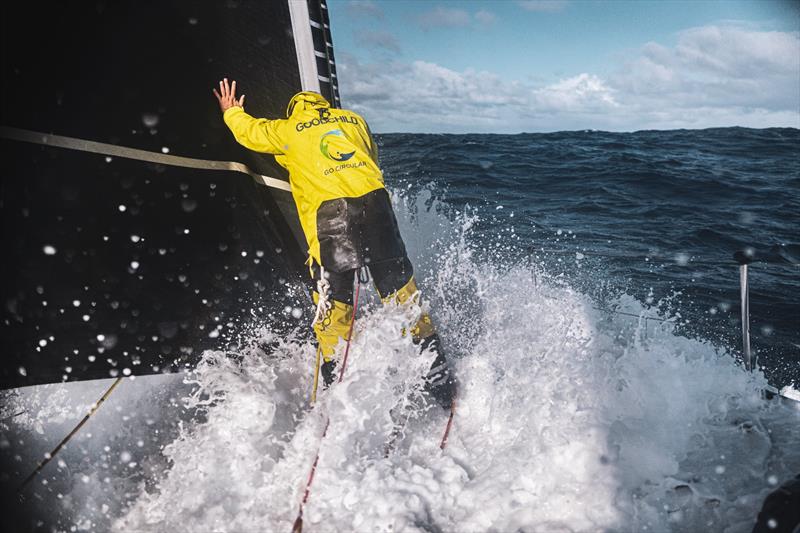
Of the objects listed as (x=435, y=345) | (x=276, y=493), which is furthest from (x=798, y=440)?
(x=276, y=493)

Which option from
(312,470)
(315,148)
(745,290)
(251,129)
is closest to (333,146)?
(315,148)

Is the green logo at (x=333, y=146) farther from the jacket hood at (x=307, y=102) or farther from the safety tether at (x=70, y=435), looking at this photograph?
the safety tether at (x=70, y=435)

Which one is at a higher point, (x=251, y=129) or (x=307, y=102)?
(x=307, y=102)

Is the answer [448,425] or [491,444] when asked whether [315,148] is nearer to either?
[448,425]

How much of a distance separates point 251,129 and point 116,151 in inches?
29.0

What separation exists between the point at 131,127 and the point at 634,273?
246 inches

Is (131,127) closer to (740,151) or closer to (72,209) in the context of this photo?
(72,209)

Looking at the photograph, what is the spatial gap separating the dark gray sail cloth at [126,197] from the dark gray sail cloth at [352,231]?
776mm

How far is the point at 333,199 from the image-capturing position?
9.08ft

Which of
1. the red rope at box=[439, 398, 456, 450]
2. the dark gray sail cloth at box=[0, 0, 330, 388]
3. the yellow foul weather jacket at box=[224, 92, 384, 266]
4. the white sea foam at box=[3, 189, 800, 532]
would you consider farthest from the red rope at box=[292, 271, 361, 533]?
the dark gray sail cloth at box=[0, 0, 330, 388]

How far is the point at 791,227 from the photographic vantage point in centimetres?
793

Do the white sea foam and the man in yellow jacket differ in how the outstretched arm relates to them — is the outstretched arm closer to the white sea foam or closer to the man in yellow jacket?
the man in yellow jacket

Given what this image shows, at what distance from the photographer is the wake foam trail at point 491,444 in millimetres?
2178

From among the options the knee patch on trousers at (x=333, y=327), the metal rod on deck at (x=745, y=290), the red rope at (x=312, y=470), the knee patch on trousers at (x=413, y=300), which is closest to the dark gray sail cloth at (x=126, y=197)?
the knee patch on trousers at (x=333, y=327)
